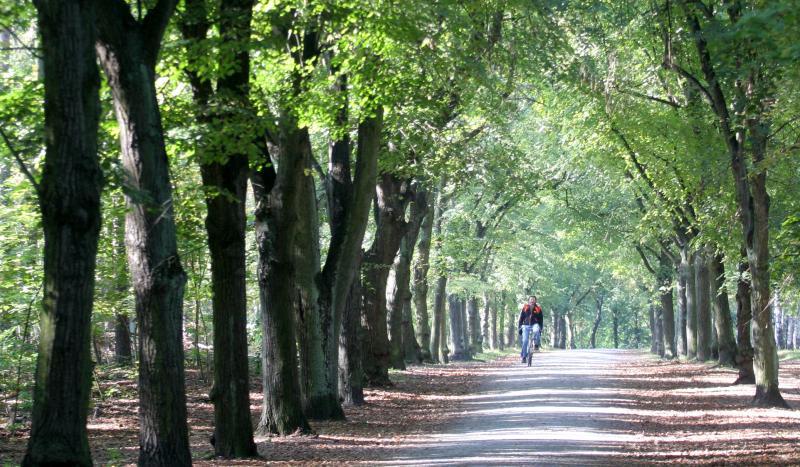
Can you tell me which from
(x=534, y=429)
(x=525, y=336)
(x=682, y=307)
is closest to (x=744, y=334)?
(x=525, y=336)

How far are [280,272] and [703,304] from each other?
2181cm

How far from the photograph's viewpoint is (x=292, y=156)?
13219 mm

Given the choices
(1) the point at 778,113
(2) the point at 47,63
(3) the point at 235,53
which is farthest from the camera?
(1) the point at 778,113

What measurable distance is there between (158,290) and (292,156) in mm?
4583

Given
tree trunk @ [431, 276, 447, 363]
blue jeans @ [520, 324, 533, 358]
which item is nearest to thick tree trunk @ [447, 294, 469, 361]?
tree trunk @ [431, 276, 447, 363]

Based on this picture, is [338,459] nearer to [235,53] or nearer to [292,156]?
[292,156]

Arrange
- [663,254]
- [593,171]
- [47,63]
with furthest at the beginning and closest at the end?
[663,254]
[593,171]
[47,63]

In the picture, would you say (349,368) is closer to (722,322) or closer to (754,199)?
(754,199)

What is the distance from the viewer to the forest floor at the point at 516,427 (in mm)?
11586

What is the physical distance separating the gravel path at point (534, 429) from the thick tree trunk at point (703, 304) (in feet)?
29.2

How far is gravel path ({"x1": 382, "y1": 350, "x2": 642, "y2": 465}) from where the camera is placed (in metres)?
11.1

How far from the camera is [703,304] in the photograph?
31672 millimetres

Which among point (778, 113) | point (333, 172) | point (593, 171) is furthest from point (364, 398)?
point (593, 171)

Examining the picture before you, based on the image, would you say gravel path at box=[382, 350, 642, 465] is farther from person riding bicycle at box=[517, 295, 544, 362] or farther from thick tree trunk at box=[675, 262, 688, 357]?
thick tree trunk at box=[675, 262, 688, 357]
